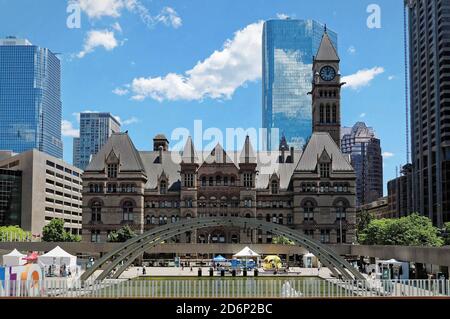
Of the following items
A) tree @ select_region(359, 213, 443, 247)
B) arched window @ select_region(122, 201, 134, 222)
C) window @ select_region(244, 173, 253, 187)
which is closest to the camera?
tree @ select_region(359, 213, 443, 247)

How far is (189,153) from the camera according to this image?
107188mm

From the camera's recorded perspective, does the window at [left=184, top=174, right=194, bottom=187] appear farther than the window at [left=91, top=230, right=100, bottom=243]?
Yes

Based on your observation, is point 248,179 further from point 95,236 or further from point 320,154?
point 95,236

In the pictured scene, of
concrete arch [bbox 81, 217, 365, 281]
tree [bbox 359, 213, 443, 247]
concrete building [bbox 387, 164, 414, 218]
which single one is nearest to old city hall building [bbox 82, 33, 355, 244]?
tree [bbox 359, 213, 443, 247]

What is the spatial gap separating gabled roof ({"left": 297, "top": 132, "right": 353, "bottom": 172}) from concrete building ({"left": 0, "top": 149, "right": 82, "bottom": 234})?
193 ft

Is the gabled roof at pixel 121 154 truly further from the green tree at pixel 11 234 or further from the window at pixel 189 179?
the green tree at pixel 11 234

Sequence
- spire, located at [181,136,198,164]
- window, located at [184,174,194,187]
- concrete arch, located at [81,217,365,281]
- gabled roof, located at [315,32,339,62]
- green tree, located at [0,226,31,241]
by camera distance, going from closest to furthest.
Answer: concrete arch, located at [81,217,365,281] → green tree, located at [0,226,31,241] → spire, located at [181,136,198,164] → window, located at [184,174,194,187] → gabled roof, located at [315,32,339,62]

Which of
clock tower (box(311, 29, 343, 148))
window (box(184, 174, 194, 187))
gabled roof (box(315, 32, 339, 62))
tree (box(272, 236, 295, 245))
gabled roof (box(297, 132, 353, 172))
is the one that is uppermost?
gabled roof (box(315, 32, 339, 62))

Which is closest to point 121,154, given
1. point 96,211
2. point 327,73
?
point 96,211

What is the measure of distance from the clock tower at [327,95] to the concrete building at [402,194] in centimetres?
4891

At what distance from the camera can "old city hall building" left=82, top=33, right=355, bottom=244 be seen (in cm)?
10350

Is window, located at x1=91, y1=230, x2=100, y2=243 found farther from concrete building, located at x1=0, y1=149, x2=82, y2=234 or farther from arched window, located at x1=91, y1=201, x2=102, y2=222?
concrete building, located at x1=0, y1=149, x2=82, y2=234
